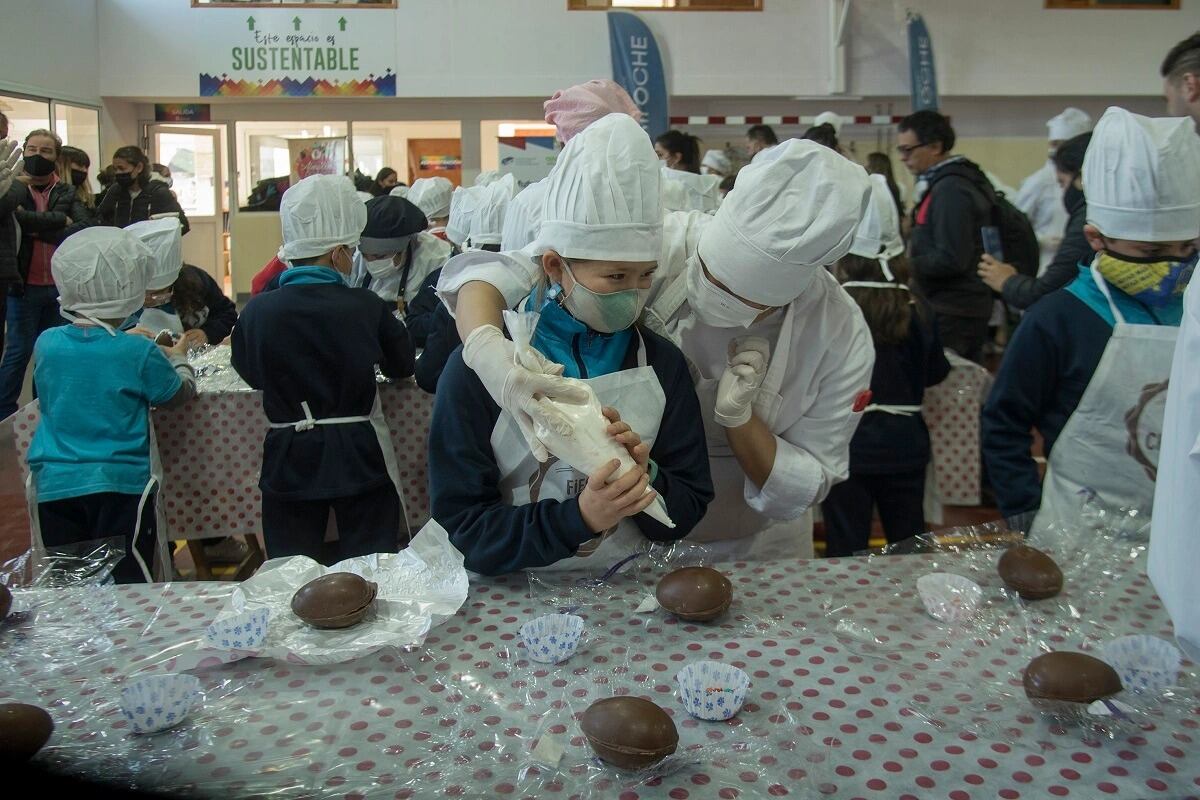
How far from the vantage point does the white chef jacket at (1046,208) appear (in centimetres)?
650

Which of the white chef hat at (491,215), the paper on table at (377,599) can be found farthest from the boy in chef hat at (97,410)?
the white chef hat at (491,215)

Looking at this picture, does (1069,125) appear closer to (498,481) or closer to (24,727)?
(498,481)

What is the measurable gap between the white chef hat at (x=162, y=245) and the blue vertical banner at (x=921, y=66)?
28.3 feet

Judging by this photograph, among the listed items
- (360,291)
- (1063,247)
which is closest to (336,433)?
(360,291)

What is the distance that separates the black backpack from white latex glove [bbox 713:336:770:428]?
299 centimetres

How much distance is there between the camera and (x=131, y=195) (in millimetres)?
7316

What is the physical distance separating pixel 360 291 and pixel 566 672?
1.99m

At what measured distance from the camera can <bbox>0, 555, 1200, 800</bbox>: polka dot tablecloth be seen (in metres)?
1.09

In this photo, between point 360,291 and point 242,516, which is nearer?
point 360,291

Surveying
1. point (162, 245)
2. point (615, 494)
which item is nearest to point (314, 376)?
point (162, 245)

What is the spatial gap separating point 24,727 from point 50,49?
10.2 meters

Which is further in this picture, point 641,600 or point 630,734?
point 641,600

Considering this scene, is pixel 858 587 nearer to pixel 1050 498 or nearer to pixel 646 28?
pixel 1050 498

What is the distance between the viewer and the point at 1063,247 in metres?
3.85
